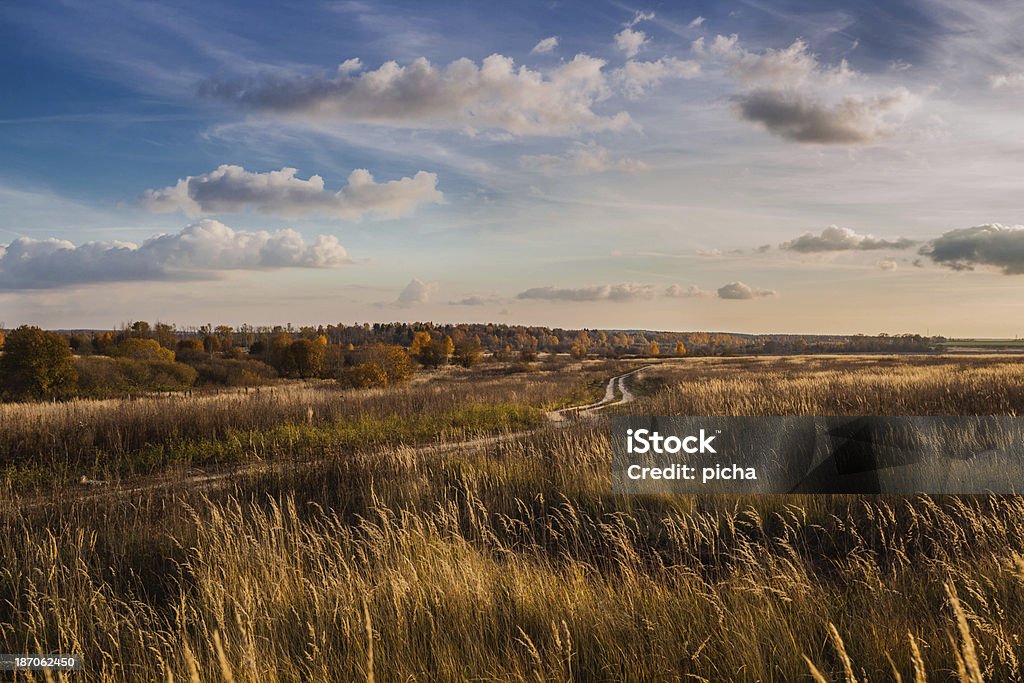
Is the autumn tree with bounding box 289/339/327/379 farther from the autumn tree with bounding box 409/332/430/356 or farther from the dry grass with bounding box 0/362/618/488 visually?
the dry grass with bounding box 0/362/618/488

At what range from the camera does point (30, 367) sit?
122 ft

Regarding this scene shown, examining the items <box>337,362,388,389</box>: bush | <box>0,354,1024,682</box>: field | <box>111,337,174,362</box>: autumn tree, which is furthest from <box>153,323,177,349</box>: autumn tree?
<box>0,354,1024,682</box>: field

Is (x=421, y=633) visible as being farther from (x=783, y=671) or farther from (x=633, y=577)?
(x=783, y=671)

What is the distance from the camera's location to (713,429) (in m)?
13.0

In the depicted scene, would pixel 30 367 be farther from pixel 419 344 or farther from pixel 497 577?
pixel 419 344

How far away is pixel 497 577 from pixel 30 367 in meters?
44.4
